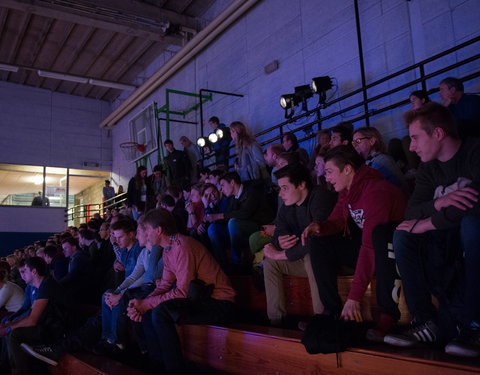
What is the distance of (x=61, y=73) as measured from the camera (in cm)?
1116

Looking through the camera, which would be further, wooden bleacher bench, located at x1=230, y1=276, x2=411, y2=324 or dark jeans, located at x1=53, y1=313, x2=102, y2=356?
dark jeans, located at x1=53, y1=313, x2=102, y2=356

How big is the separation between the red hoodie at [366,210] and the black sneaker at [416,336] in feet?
0.75

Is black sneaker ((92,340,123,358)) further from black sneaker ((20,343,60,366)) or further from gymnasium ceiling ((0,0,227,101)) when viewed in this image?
gymnasium ceiling ((0,0,227,101))

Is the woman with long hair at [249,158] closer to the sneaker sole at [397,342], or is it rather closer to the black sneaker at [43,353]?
the black sneaker at [43,353]

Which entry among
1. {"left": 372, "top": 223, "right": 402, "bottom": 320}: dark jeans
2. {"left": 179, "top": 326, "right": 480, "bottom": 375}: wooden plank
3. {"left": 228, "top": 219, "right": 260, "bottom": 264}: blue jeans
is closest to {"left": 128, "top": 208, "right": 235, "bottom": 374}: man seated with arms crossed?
{"left": 179, "top": 326, "right": 480, "bottom": 375}: wooden plank

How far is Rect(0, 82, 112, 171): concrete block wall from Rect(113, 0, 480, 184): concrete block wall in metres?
5.14

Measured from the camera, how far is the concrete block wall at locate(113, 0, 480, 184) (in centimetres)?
459

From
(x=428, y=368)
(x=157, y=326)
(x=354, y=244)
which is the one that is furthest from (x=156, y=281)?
(x=428, y=368)

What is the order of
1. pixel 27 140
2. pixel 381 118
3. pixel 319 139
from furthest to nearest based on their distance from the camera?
pixel 27 140 < pixel 381 118 < pixel 319 139

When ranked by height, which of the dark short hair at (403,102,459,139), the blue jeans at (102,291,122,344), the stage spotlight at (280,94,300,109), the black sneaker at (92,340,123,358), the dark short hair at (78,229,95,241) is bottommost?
the black sneaker at (92,340,123,358)

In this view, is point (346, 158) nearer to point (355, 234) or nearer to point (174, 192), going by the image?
point (355, 234)

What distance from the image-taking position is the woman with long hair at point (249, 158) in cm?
479

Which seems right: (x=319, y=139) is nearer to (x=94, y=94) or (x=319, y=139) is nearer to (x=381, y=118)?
(x=381, y=118)

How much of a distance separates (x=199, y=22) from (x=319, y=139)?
5.94m
